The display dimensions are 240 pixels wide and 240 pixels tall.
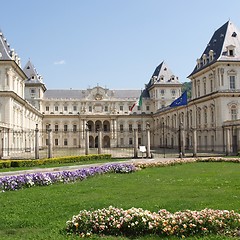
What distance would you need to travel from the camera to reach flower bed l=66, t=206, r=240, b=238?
24.2ft

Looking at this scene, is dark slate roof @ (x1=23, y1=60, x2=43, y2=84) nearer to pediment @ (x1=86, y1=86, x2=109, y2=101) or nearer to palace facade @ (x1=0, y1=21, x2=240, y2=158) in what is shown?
palace facade @ (x1=0, y1=21, x2=240, y2=158)

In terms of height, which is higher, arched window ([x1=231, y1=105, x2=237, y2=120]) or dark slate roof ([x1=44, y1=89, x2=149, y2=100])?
dark slate roof ([x1=44, y1=89, x2=149, y2=100])

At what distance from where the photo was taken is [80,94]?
8412 cm

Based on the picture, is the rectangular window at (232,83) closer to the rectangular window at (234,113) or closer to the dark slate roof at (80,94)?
the rectangular window at (234,113)

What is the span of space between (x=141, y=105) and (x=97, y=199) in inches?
1795

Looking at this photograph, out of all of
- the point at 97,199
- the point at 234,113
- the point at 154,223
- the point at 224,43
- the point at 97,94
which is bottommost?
the point at 97,199

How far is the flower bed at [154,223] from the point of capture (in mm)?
7375

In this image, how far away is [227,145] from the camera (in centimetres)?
3384

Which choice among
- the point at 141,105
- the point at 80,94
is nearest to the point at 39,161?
the point at 141,105

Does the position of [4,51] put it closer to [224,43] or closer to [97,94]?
[224,43]

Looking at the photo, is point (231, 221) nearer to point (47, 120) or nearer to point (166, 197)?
point (166, 197)

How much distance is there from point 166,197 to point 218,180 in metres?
4.76

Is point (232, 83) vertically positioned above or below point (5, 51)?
below

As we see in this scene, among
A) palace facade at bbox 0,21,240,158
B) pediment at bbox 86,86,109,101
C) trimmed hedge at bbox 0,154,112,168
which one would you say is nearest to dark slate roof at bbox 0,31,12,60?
palace facade at bbox 0,21,240,158
